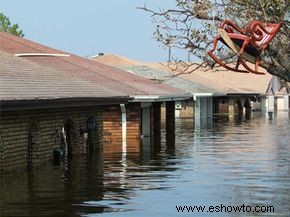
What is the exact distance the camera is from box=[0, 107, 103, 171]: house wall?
54.2 feet

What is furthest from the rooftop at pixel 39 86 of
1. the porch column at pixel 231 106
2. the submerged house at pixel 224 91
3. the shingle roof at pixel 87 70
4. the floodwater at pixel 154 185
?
the porch column at pixel 231 106

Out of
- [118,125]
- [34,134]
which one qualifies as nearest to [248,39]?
[34,134]

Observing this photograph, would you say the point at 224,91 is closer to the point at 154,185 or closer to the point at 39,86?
the point at 39,86

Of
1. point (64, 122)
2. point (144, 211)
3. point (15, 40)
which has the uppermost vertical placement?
point (15, 40)

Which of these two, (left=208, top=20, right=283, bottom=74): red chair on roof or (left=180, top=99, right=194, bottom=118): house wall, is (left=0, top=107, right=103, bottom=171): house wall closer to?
(left=208, top=20, right=283, bottom=74): red chair on roof

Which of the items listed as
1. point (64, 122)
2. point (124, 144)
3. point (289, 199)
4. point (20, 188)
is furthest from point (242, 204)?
point (124, 144)

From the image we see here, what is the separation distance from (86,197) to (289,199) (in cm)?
377

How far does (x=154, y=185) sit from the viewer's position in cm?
1582

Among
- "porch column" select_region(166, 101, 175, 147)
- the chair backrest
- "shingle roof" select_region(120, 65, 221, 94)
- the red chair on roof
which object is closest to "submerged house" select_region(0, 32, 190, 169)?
"porch column" select_region(166, 101, 175, 147)

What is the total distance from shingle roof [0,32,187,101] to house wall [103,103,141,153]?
2.98 ft

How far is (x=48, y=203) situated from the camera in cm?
1317

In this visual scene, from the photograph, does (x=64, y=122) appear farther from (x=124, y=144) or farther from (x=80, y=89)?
(x=124, y=144)

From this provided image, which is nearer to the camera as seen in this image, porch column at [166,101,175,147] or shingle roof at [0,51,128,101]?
shingle roof at [0,51,128,101]

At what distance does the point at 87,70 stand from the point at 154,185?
14.8 m
